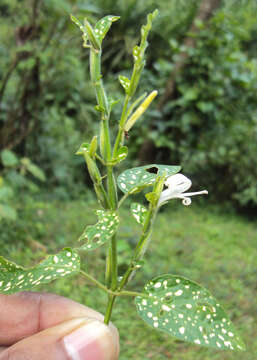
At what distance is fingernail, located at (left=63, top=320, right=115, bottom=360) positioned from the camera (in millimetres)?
673

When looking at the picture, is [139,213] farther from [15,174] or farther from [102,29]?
[15,174]

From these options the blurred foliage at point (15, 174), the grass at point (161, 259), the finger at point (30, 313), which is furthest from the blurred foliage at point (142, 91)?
the finger at point (30, 313)

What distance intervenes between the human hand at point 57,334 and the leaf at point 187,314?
17 cm

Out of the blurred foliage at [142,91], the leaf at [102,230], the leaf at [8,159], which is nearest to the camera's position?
the leaf at [102,230]

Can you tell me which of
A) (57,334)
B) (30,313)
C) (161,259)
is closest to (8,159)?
(161,259)

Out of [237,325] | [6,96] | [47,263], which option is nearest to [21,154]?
[6,96]

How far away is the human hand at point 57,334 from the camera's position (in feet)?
2.23

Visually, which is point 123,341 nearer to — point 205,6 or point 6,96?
point 6,96

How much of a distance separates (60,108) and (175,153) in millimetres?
1072

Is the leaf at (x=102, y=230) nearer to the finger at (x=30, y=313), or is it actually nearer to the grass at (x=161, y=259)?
the finger at (x=30, y=313)

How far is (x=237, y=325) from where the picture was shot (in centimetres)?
175

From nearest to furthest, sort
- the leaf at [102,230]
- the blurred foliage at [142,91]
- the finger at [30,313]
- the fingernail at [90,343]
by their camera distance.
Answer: the leaf at [102,230]
the fingernail at [90,343]
the finger at [30,313]
the blurred foliage at [142,91]

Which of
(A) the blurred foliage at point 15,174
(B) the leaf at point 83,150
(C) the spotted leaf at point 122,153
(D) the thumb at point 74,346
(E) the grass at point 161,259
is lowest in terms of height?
(E) the grass at point 161,259

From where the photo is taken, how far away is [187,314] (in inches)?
21.5
